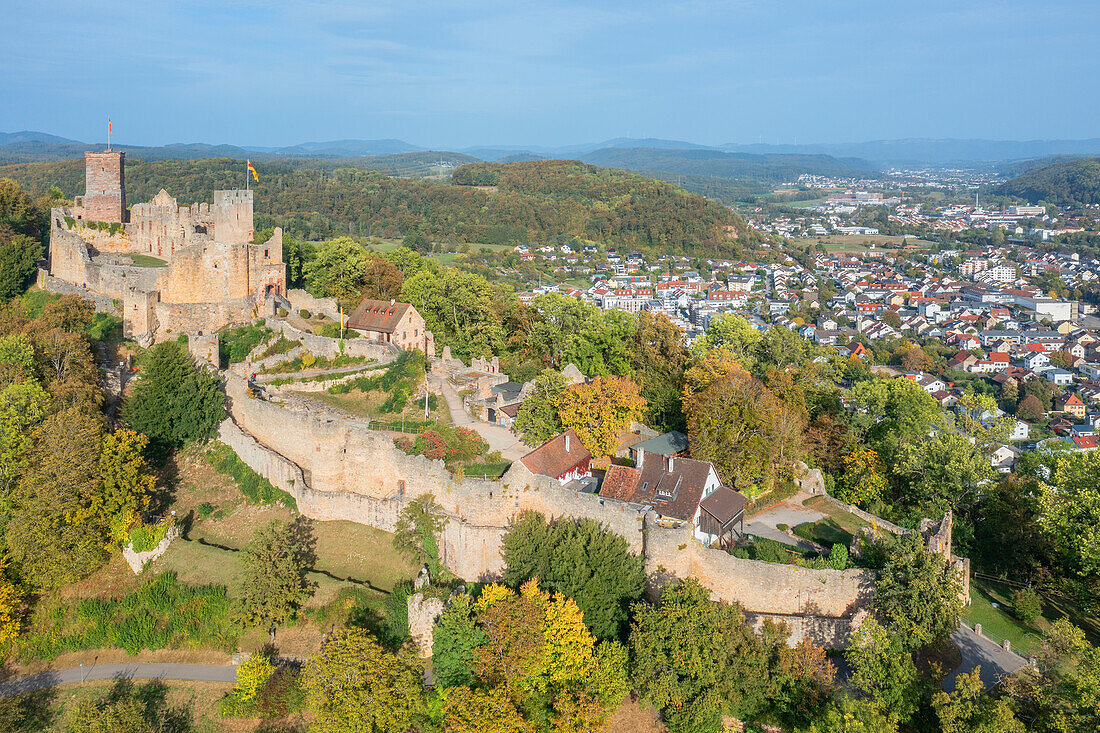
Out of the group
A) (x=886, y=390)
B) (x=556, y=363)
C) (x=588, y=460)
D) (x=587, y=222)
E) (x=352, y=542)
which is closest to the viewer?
(x=352, y=542)

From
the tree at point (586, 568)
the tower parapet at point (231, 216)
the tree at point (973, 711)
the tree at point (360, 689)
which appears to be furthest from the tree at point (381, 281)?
the tree at point (973, 711)

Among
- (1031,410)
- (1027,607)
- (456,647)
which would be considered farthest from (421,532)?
(1031,410)

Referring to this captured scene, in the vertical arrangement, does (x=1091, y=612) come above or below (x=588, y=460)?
below

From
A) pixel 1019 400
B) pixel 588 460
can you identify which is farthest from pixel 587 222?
pixel 588 460

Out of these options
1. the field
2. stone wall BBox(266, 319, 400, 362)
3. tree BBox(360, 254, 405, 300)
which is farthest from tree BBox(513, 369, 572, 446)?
tree BBox(360, 254, 405, 300)

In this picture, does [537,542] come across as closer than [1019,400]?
Yes

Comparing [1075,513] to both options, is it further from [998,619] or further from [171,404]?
[171,404]

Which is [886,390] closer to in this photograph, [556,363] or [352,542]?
[556,363]
